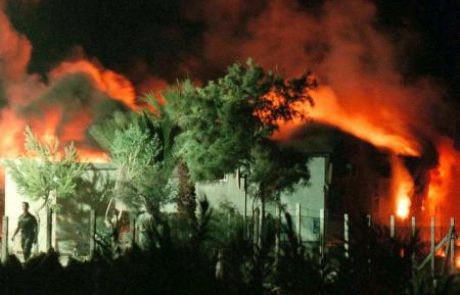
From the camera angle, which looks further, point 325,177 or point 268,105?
point 325,177

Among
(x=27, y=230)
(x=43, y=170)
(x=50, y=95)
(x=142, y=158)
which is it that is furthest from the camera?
(x=50, y=95)

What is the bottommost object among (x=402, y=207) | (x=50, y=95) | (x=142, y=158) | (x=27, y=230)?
(x=27, y=230)

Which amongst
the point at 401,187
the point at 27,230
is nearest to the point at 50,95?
the point at 401,187

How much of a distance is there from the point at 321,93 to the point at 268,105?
1446 centimetres

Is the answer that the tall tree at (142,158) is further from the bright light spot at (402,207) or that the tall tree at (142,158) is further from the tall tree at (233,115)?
the bright light spot at (402,207)

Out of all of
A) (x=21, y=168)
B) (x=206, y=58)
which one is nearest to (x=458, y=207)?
(x=206, y=58)

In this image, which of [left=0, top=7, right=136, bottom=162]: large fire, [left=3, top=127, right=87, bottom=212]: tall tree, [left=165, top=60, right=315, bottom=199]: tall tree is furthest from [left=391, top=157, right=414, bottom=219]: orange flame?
[left=3, top=127, right=87, bottom=212]: tall tree

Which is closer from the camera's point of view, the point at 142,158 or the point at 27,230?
the point at 27,230

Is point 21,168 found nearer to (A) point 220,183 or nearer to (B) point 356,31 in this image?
(A) point 220,183

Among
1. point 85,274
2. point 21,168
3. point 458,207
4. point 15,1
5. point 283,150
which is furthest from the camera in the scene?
point 458,207

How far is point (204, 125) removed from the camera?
2078 centimetres

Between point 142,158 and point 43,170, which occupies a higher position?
point 142,158

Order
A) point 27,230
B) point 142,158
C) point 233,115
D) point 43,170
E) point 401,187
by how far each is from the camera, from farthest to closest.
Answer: point 401,187 → point 233,115 → point 142,158 → point 43,170 → point 27,230

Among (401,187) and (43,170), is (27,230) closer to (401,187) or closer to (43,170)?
(43,170)
